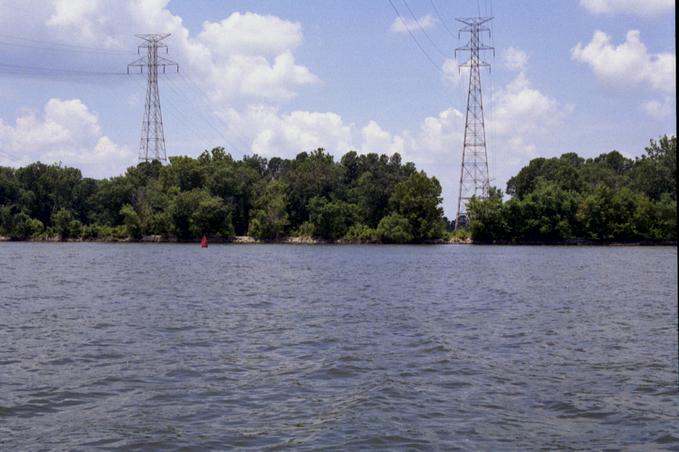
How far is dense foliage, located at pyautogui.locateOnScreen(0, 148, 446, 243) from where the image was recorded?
14750cm

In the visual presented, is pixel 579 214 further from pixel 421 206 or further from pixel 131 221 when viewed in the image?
pixel 131 221

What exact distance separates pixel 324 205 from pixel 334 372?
132 m

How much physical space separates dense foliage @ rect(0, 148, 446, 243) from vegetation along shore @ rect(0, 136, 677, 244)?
24 centimetres

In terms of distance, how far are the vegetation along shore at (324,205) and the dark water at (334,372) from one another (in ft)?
353

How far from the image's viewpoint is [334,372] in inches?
696

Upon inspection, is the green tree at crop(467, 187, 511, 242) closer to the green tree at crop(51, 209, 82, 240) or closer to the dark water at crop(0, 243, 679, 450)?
the green tree at crop(51, 209, 82, 240)

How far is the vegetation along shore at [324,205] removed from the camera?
13912cm

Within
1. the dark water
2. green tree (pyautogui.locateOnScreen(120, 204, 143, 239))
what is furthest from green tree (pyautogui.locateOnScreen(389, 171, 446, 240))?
the dark water

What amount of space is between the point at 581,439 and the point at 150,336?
14420 mm

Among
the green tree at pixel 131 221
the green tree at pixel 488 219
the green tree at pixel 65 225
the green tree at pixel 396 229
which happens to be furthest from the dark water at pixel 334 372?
the green tree at pixel 65 225

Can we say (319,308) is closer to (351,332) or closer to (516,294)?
(351,332)

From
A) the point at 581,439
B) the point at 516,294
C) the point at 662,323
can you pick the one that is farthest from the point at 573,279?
the point at 581,439

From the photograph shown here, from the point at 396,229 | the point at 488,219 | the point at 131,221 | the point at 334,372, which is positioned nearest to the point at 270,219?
the point at 396,229

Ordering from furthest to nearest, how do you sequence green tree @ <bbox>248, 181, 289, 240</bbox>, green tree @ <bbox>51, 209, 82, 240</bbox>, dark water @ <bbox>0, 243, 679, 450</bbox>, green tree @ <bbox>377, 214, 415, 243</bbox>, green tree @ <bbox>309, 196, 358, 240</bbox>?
1. green tree @ <bbox>51, 209, 82, 240</bbox>
2. green tree @ <bbox>248, 181, 289, 240</bbox>
3. green tree @ <bbox>309, 196, 358, 240</bbox>
4. green tree @ <bbox>377, 214, 415, 243</bbox>
5. dark water @ <bbox>0, 243, 679, 450</bbox>
